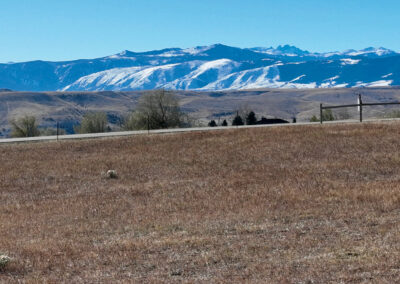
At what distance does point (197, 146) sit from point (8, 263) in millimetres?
26190

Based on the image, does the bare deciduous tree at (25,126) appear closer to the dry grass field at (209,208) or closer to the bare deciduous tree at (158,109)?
the bare deciduous tree at (158,109)

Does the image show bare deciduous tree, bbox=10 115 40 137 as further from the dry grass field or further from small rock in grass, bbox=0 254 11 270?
small rock in grass, bbox=0 254 11 270

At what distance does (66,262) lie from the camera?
12.6m

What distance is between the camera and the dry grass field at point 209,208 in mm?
11555

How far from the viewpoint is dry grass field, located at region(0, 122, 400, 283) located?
37.9ft

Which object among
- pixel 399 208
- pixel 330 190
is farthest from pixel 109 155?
pixel 399 208

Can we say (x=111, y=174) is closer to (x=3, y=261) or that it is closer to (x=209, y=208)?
(x=209, y=208)

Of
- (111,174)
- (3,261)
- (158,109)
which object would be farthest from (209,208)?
(158,109)

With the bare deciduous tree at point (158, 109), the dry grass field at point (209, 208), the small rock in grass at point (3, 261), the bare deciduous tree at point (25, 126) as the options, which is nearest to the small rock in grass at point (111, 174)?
the dry grass field at point (209, 208)

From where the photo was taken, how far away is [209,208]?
774 inches

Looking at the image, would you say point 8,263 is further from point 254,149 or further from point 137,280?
point 254,149

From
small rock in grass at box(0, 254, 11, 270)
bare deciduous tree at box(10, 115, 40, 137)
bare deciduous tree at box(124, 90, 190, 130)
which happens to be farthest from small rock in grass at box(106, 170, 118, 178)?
bare deciduous tree at box(10, 115, 40, 137)

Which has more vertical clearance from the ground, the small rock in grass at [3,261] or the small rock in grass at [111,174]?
the small rock in grass at [3,261]

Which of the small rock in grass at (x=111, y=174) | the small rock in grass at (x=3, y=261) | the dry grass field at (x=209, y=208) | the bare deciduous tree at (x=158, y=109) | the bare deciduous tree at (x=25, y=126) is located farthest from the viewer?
the bare deciduous tree at (x=25, y=126)
